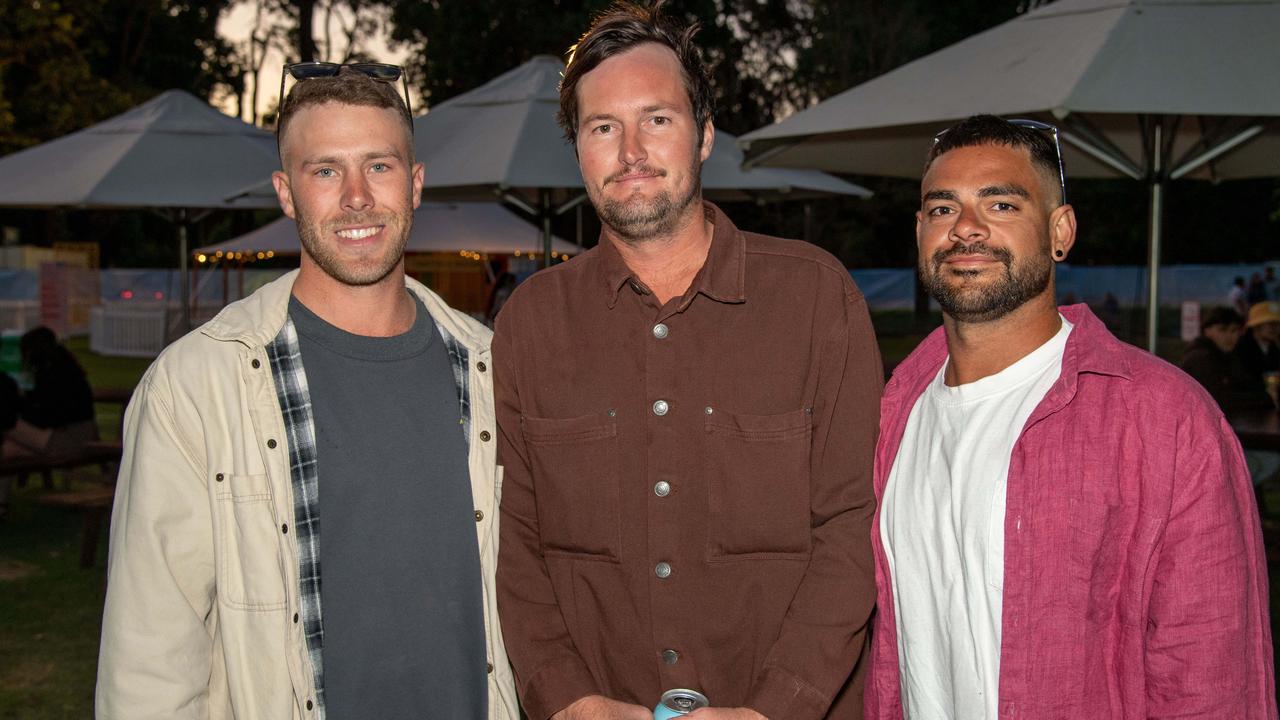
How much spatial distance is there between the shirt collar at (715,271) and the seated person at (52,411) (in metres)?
7.53

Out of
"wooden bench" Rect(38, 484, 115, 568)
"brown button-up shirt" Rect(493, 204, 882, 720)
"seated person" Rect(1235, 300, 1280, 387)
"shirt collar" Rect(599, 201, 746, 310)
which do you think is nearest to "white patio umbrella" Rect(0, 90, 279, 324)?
"wooden bench" Rect(38, 484, 115, 568)

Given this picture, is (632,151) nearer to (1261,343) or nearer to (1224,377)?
(1224,377)

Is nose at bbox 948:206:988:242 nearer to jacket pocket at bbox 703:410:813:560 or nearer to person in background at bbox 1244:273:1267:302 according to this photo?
jacket pocket at bbox 703:410:813:560

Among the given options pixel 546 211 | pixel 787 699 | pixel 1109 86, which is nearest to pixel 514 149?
pixel 546 211

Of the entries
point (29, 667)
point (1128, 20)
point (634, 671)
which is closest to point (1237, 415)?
point (1128, 20)

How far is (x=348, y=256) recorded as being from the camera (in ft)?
8.48

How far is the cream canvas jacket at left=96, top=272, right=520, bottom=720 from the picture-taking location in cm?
230

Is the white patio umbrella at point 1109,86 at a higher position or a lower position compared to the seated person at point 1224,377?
higher

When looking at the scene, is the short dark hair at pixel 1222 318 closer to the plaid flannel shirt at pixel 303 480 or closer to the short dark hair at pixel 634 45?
the short dark hair at pixel 634 45

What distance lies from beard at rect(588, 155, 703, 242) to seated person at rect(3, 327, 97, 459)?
7632mm

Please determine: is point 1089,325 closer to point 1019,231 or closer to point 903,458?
point 1019,231

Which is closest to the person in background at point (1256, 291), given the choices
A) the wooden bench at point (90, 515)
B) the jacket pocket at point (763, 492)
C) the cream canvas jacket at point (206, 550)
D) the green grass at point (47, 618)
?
the wooden bench at point (90, 515)

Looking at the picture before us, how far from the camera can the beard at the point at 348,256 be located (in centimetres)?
259

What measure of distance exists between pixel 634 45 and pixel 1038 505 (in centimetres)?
139
